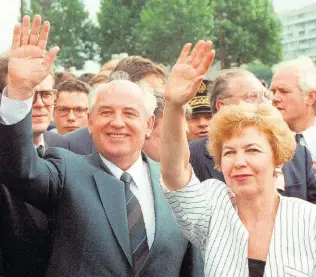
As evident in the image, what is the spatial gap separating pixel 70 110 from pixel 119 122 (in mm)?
3687

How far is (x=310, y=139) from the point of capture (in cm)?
553

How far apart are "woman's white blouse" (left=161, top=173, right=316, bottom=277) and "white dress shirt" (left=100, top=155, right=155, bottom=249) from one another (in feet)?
0.75

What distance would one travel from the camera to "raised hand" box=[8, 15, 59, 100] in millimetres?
3080

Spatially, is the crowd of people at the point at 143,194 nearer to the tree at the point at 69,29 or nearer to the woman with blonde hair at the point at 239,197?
the woman with blonde hair at the point at 239,197

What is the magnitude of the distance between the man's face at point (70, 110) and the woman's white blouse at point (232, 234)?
155 inches

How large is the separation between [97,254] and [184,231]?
0.41m

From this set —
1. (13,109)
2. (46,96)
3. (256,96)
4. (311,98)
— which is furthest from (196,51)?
(311,98)

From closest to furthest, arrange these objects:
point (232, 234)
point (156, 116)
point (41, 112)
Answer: point (232, 234) < point (41, 112) < point (156, 116)

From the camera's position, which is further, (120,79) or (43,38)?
(120,79)

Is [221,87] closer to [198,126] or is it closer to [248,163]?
[198,126]

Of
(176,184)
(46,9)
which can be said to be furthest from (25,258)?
(46,9)

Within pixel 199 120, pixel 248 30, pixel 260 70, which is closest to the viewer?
pixel 199 120

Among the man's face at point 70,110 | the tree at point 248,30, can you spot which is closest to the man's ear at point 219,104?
the man's face at point 70,110

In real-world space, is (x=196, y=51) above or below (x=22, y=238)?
above
